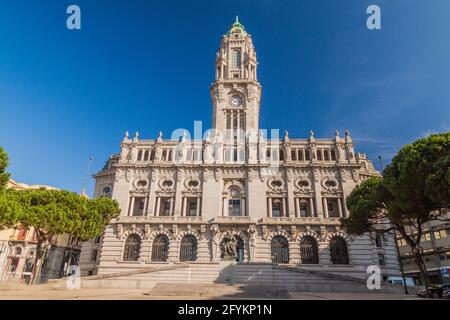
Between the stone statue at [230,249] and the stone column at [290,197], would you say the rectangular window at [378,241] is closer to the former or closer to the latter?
the stone column at [290,197]

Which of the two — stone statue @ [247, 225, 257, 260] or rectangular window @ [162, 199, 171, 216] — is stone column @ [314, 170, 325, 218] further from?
rectangular window @ [162, 199, 171, 216]

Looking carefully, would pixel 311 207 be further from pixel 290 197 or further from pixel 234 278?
pixel 234 278

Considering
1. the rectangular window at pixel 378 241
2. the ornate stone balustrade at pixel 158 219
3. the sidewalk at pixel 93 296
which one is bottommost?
the sidewalk at pixel 93 296

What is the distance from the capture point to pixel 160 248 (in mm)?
41344

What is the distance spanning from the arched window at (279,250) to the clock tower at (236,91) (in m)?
15.2

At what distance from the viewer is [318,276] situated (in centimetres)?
3475

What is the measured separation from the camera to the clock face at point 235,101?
175ft

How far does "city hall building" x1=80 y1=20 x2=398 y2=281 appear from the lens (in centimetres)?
4000

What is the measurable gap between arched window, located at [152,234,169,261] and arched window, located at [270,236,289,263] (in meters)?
15.6

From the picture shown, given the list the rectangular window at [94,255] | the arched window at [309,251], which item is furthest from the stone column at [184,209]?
the arched window at [309,251]

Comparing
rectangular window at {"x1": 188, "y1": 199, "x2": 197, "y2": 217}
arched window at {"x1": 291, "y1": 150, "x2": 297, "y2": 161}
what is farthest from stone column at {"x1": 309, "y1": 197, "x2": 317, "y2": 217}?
rectangular window at {"x1": 188, "y1": 199, "x2": 197, "y2": 217}
